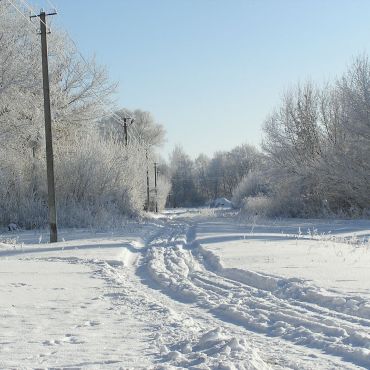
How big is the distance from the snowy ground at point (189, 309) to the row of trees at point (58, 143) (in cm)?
953

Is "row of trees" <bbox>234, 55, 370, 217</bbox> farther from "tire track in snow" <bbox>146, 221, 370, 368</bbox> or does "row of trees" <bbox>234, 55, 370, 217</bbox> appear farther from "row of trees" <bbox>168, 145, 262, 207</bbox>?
"row of trees" <bbox>168, 145, 262, 207</bbox>

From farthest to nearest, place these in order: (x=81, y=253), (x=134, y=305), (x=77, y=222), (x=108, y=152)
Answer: (x=108, y=152) → (x=77, y=222) → (x=81, y=253) → (x=134, y=305)

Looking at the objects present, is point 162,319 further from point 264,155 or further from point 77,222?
point 264,155

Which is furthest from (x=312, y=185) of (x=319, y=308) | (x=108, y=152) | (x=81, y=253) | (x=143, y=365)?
(x=143, y=365)

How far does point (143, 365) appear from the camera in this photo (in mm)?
4672

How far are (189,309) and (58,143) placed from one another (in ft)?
78.2

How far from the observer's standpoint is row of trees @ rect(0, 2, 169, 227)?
22062 mm

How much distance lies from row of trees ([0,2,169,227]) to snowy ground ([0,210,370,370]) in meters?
9.53

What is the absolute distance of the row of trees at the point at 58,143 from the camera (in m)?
22.1

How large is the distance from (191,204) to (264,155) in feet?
186

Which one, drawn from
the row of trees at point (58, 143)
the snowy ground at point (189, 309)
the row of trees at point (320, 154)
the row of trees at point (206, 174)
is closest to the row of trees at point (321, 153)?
the row of trees at point (320, 154)

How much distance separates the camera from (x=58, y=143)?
30.1 meters

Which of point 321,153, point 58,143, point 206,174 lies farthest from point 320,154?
point 206,174

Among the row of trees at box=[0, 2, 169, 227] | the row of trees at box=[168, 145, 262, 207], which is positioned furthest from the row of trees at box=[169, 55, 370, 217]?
the row of trees at box=[168, 145, 262, 207]
